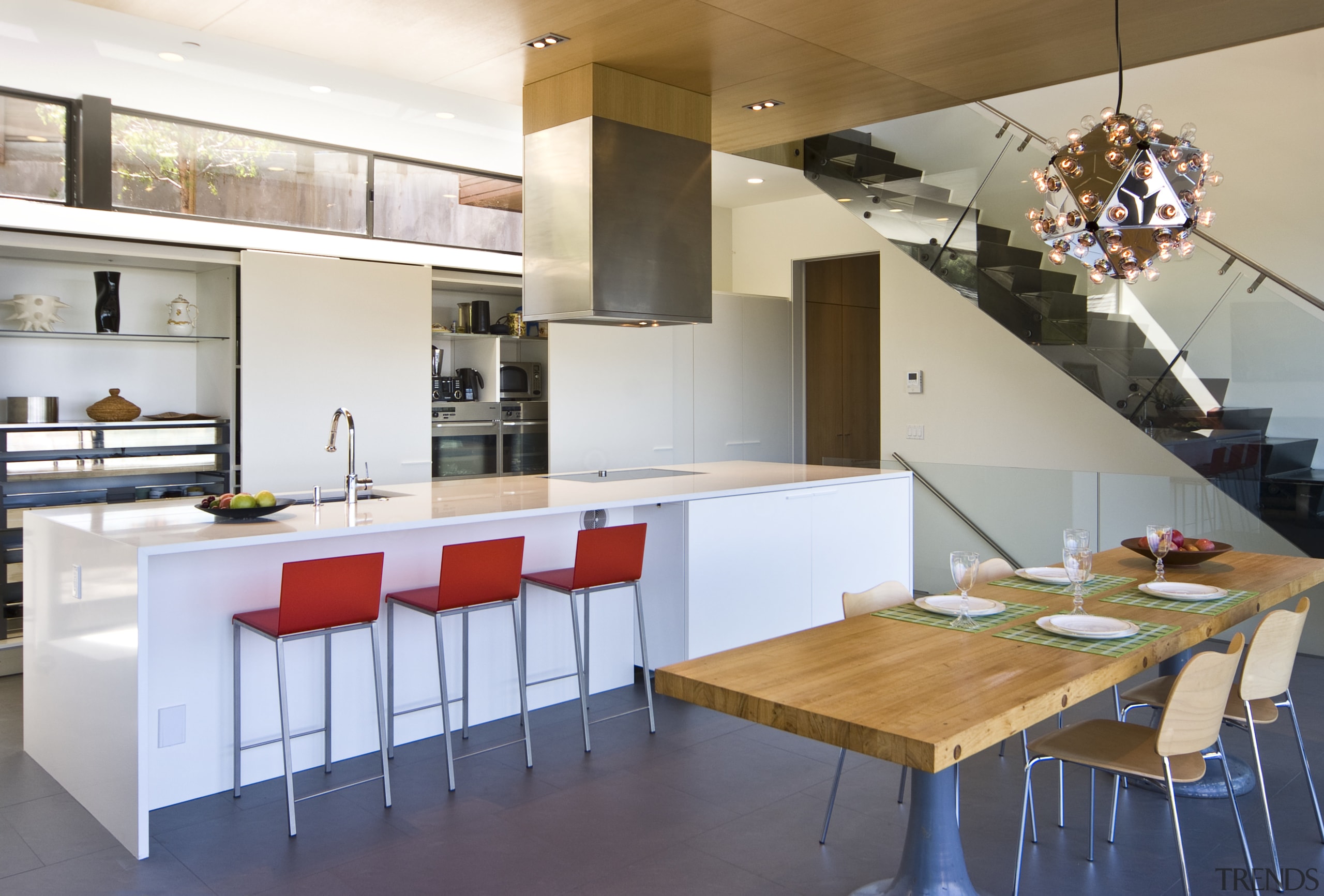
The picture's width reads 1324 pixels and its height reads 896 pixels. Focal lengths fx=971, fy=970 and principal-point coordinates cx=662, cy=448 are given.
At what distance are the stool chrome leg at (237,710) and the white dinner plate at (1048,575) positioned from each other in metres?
2.59

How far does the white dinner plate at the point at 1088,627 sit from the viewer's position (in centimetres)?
238

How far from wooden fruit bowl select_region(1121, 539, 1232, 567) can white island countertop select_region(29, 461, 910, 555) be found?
5.44 ft

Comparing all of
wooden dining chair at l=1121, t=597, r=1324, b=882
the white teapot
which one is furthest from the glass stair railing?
the white teapot

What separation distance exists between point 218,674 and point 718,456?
478 cm

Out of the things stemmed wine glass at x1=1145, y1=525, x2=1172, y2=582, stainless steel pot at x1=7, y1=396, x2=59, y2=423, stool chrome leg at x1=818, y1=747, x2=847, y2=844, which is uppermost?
stainless steel pot at x1=7, y1=396, x2=59, y2=423

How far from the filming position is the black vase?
5.21 metres

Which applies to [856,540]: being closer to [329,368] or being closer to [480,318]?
[480,318]

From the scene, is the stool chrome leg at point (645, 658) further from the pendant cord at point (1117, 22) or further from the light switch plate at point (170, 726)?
the pendant cord at point (1117, 22)

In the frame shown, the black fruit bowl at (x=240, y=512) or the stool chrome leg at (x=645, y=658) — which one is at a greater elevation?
the black fruit bowl at (x=240, y=512)

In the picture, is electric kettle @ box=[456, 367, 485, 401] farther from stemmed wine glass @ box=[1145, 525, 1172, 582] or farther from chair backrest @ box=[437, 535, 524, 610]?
stemmed wine glass @ box=[1145, 525, 1172, 582]

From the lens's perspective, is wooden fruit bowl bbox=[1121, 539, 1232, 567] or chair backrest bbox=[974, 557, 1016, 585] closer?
wooden fruit bowl bbox=[1121, 539, 1232, 567]

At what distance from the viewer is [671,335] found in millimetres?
7176

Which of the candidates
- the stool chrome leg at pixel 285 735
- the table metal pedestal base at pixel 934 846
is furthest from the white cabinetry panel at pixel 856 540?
the stool chrome leg at pixel 285 735

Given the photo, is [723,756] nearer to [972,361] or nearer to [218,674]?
[218,674]
